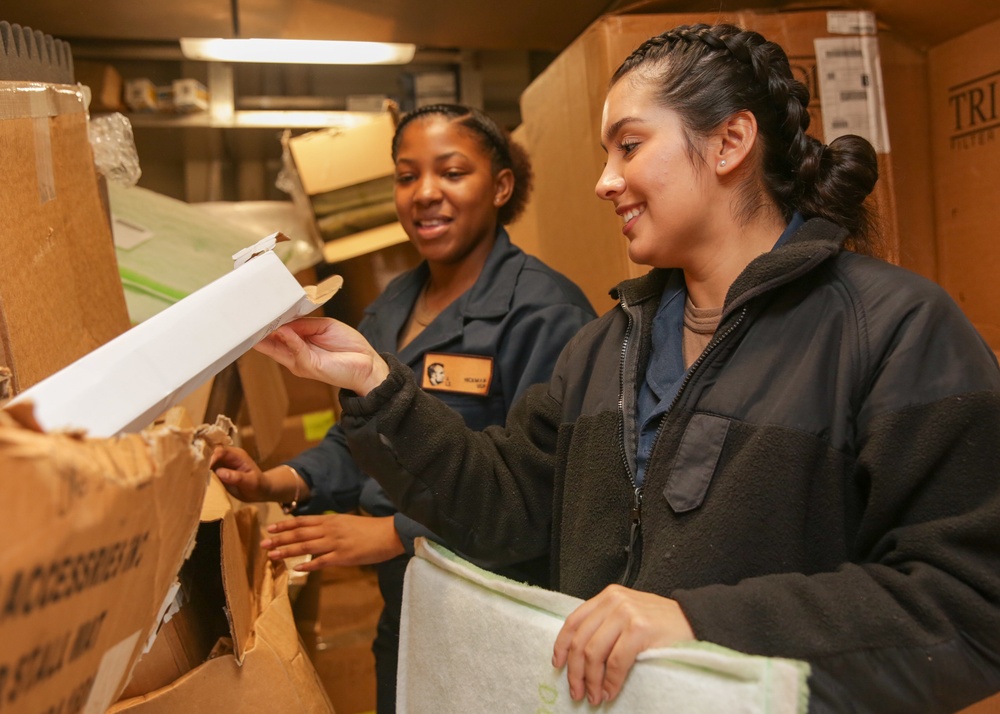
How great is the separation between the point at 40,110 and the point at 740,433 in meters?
0.91

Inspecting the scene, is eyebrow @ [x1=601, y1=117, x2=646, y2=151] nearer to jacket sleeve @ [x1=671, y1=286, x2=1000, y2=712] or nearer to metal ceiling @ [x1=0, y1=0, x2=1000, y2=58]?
jacket sleeve @ [x1=671, y1=286, x2=1000, y2=712]

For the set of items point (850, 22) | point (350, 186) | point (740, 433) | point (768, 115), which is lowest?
point (740, 433)

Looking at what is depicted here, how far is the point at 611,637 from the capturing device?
2.21ft

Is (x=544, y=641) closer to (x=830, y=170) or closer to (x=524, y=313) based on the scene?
Result: (x=830, y=170)

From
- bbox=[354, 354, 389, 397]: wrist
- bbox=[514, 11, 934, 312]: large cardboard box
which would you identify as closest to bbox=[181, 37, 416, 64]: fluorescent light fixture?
bbox=[514, 11, 934, 312]: large cardboard box

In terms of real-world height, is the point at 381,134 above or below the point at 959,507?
above

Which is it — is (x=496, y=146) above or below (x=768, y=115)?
above

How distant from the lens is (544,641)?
72cm

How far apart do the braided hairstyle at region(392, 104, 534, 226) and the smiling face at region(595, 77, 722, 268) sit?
0.66 metres

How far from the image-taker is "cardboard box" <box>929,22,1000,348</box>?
1.33 m

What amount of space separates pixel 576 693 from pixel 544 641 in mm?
54

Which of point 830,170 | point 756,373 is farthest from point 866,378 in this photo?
point 830,170

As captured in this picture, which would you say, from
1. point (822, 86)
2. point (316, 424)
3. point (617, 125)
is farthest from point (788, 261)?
point (316, 424)

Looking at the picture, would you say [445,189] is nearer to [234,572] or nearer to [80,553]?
[234,572]
